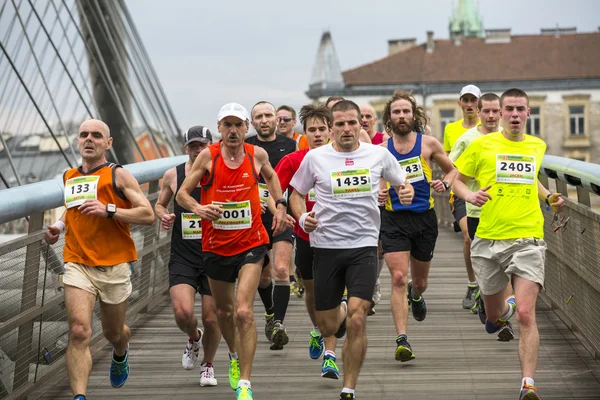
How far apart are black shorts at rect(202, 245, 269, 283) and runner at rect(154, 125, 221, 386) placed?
611mm

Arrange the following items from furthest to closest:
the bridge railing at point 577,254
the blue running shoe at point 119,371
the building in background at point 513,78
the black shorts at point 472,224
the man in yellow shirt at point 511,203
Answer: the building in background at point 513,78
the black shorts at point 472,224
the bridge railing at point 577,254
the blue running shoe at point 119,371
the man in yellow shirt at point 511,203

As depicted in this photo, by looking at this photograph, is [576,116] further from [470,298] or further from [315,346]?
[315,346]

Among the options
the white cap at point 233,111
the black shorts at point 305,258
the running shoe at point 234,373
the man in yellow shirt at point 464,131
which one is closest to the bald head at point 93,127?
the white cap at point 233,111

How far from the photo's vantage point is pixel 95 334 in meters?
8.68

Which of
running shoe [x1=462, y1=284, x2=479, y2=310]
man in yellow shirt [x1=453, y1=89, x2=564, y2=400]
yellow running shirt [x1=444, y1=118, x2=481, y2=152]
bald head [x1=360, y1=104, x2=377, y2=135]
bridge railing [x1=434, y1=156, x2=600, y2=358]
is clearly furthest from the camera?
yellow running shirt [x1=444, y1=118, x2=481, y2=152]

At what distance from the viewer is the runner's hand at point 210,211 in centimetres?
702

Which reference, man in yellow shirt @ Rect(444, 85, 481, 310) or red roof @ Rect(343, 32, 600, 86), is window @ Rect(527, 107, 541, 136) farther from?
man in yellow shirt @ Rect(444, 85, 481, 310)

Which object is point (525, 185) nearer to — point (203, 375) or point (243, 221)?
point (243, 221)

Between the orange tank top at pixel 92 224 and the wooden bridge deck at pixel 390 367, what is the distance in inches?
39.8

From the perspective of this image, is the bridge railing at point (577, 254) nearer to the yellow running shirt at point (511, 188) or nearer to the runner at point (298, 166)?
the yellow running shirt at point (511, 188)

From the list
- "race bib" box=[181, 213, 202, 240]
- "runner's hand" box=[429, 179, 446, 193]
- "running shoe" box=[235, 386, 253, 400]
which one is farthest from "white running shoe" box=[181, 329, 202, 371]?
"runner's hand" box=[429, 179, 446, 193]

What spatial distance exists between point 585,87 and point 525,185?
8091 centimetres

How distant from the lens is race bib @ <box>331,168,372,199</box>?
7.06 metres

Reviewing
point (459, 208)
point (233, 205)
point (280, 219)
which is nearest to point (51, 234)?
point (233, 205)
